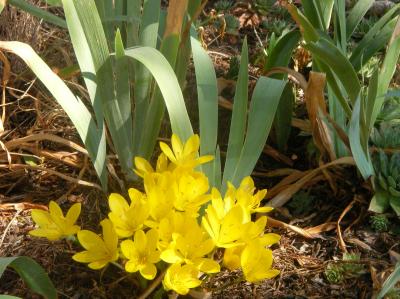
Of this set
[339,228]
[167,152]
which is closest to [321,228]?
[339,228]

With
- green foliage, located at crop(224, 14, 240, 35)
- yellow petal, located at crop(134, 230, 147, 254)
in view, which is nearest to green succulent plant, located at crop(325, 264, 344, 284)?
yellow petal, located at crop(134, 230, 147, 254)

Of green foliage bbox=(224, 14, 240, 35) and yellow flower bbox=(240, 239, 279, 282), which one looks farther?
green foliage bbox=(224, 14, 240, 35)

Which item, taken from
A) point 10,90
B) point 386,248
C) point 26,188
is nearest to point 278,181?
point 386,248

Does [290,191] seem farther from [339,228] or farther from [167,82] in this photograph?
[167,82]

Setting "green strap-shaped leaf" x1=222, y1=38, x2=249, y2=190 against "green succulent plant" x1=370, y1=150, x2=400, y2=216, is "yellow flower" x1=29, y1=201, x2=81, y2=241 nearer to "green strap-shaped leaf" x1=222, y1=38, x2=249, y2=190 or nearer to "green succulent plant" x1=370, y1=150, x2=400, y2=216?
"green strap-shaped leaf" x1=222, y1=38, x2=249, y2=190

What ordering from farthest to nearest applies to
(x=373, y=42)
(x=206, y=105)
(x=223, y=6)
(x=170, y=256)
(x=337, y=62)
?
(x=223, y=6)
(x=373, y=42)
(x=337, y=62)
(x=206, y=105)
(x=170, y=256)
